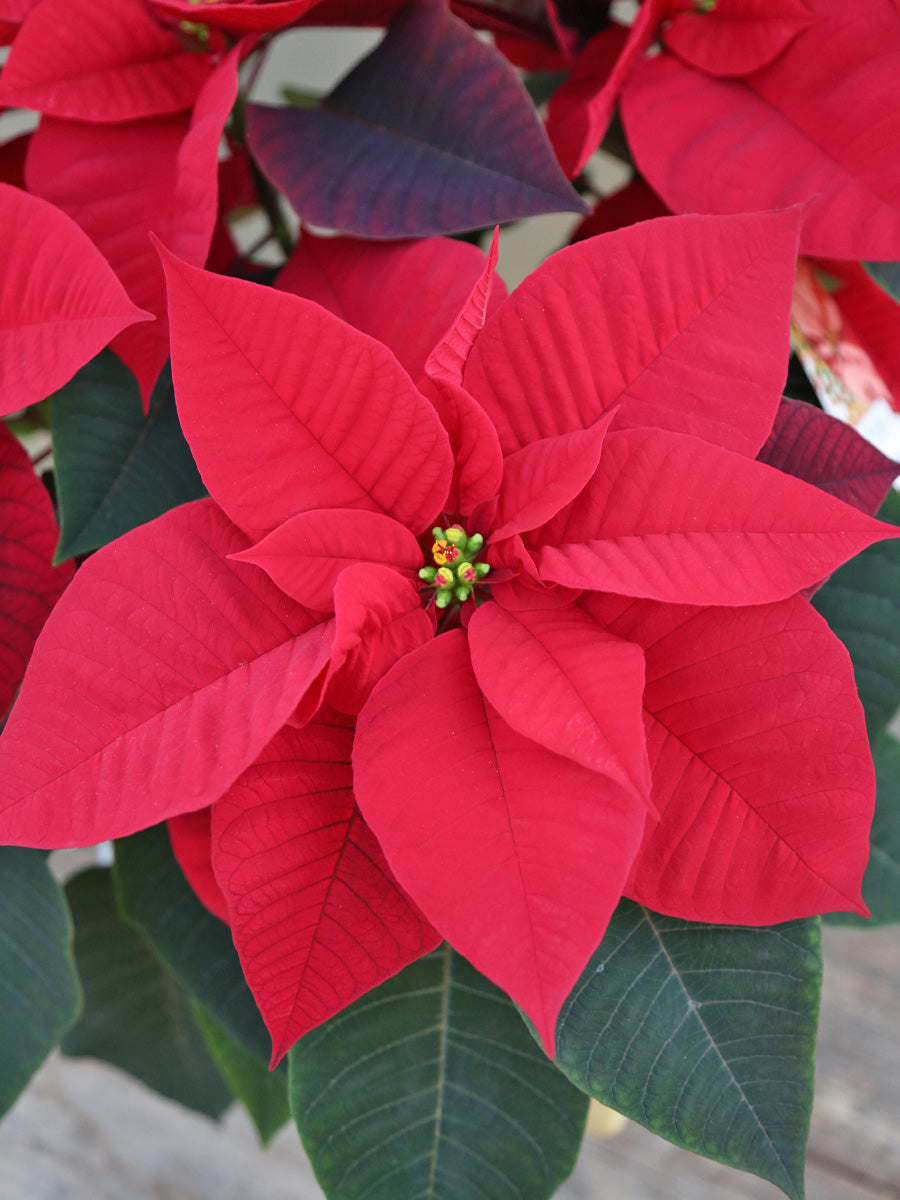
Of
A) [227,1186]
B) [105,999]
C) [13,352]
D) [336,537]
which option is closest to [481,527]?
[336,537]

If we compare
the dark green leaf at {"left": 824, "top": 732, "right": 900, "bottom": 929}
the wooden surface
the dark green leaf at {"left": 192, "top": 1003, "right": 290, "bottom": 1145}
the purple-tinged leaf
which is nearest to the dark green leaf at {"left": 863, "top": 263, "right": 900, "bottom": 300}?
the purple-tinged leaf

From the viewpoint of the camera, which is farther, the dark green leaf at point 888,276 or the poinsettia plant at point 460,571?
the dark green leaf at point 888,276

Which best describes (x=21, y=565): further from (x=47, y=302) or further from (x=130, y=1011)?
(x=130, y=1011)

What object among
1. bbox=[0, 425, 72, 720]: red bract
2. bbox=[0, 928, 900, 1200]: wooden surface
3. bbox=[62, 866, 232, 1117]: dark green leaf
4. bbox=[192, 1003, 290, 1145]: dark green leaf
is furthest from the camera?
bbox=[0, 928, 900, 1200]: wooden surface

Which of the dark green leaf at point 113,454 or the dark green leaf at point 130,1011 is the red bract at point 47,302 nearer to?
the dark green leaf at point 113,454

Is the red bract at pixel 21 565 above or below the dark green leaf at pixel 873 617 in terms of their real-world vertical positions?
above

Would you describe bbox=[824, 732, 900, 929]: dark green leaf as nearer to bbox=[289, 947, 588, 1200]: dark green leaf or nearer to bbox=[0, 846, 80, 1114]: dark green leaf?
bbox=[289, 947, 588, 1200]: dark green leaf

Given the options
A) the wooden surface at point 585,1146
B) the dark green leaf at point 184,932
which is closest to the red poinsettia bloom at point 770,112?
the dark green leaf at point 184,932
